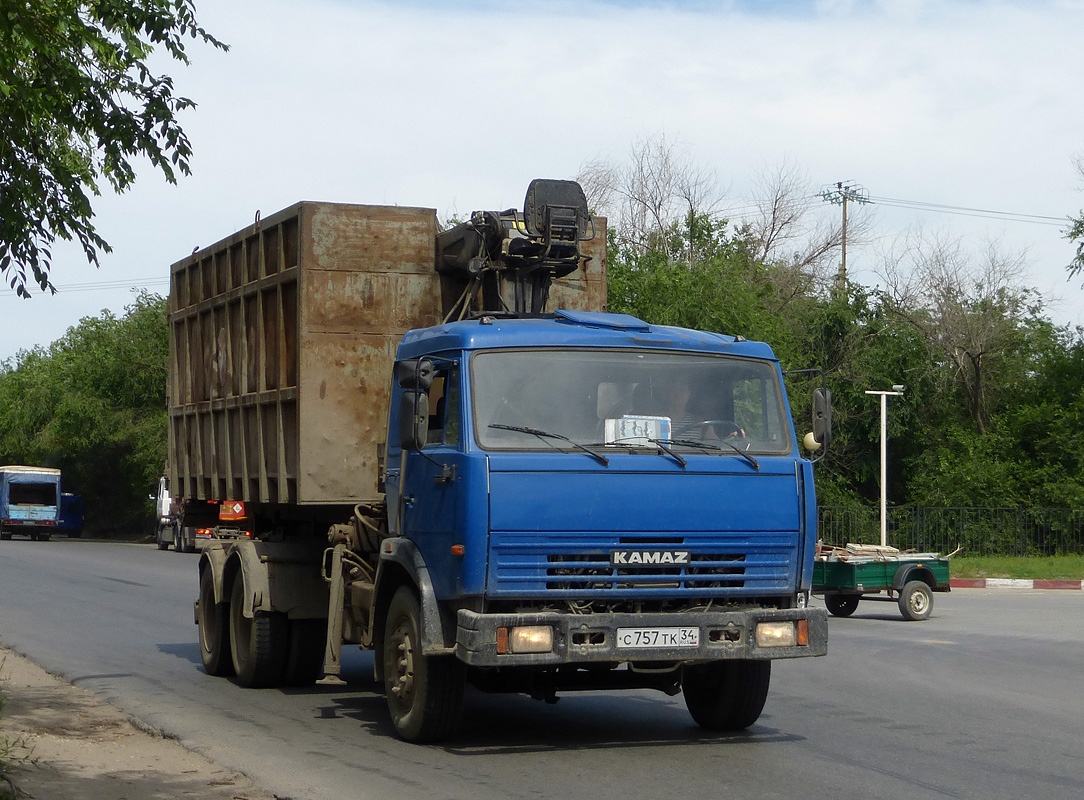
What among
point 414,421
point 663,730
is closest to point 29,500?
point 663,730

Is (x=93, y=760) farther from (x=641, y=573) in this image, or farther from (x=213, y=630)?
(x=213, y=630)

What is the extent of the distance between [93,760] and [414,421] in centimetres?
262

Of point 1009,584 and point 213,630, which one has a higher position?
point 213,630

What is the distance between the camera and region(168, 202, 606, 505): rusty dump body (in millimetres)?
9602

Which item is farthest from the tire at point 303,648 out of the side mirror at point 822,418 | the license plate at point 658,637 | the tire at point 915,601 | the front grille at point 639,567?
the tire at point 915,601

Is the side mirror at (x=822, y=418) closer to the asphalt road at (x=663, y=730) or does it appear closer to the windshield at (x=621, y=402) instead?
the windshield at (x=621, y=402)

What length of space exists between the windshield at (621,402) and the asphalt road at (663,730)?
1819 millimetres

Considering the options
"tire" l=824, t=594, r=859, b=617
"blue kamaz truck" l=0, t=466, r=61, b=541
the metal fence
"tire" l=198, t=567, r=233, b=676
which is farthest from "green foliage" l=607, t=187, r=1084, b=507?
"blue kamaz truck" l=0, t=466, r=61, b=541

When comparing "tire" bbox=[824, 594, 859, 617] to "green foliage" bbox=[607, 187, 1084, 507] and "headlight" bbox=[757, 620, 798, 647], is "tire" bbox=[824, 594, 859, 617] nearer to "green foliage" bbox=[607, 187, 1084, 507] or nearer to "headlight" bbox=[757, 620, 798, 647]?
"headlight" bbox=[757, 620, 798, 647]

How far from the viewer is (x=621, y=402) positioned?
7.61 m

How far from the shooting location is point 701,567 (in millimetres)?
7445

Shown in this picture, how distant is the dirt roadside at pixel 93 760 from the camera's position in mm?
6520

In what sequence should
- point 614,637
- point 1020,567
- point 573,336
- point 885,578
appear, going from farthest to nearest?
point 1020,567, point 885,578, point 573,336, point 614,637

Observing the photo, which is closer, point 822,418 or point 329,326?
point 822,418
